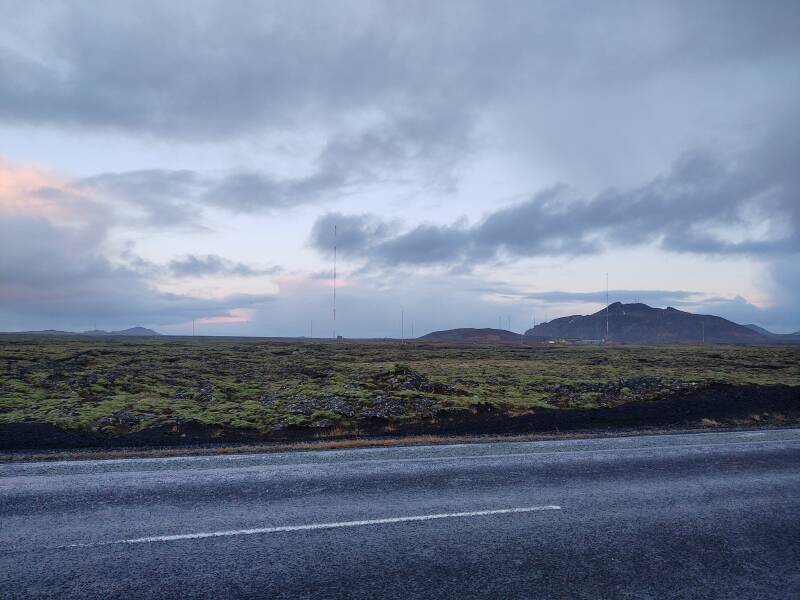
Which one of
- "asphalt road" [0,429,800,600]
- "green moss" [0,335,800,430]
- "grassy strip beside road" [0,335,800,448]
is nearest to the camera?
"asphalt road" [0,429,800,600]

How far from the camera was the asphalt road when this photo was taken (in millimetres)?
5945

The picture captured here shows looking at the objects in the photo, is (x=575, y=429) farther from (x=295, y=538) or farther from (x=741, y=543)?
(x=295, y=538)

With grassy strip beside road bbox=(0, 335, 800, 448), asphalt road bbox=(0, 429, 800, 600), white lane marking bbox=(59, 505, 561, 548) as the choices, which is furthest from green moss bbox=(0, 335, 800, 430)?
white lane marking bbox=(59, 505, 561, 548)

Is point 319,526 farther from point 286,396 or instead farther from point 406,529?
point 286,396

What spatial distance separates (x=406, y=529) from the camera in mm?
7535

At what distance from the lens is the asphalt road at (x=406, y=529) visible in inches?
234

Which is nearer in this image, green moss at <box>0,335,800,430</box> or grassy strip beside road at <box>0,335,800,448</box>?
grassy strip beside road at <box>0,335,800,448</box>

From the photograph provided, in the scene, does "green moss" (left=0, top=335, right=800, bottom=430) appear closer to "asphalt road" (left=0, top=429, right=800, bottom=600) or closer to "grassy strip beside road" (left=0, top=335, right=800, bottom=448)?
"grassy strip beside road" (left=0, top=335, right=800, bottom=448)

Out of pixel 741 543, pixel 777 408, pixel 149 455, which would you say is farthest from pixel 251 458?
pixel 777 408

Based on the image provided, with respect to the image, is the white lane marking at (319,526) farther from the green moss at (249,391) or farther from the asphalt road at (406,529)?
the green moss at (249,391)

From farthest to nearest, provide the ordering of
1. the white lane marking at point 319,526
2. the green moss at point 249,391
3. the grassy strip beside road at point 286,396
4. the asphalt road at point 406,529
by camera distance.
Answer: the green moss at point 249,391 → the grassy strip beside road at point 286,396 → the white lane marking at point 319,526 → the asphalt road at point 406,529

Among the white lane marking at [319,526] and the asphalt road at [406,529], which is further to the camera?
the white lane marking at [319,526]

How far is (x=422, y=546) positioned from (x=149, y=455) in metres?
10.0

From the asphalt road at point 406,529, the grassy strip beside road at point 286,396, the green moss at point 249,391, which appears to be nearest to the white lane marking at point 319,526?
the asphalt road at point 406,529
